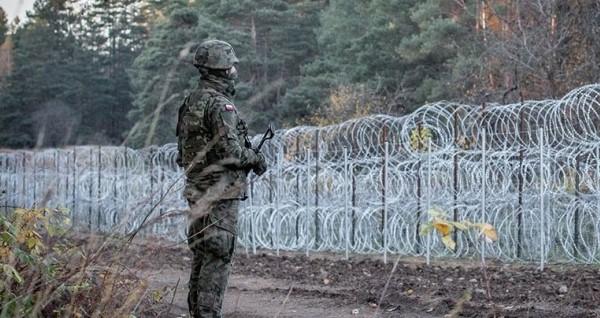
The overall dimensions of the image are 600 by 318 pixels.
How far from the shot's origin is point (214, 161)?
21.1 ft

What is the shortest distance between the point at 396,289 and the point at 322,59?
98.7ft

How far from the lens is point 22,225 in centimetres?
455

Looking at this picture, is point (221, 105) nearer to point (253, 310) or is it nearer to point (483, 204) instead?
point (253, 310)

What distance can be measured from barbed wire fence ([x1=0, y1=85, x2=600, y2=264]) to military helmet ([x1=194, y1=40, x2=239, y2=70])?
14.9ft

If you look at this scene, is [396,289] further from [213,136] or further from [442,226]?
[442,226]

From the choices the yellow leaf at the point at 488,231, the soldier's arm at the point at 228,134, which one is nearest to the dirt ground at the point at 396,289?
the soldier's arm at the point at 228,134

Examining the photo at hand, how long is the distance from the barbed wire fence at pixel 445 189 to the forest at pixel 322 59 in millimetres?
7365

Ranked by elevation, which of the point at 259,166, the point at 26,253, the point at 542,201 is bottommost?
the point at 26,253

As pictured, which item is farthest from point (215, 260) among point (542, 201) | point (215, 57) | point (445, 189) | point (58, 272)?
point (445, 189)

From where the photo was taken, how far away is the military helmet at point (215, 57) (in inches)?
253

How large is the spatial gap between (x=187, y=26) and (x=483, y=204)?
76.4ft

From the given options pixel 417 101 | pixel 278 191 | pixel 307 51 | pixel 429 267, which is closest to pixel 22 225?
pixel 429 267

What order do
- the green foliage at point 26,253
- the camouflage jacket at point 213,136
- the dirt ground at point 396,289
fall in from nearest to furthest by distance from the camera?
the green foliage at point 26,253
the camouflage jacket at point 213,136
the dirt ground at point 396,289

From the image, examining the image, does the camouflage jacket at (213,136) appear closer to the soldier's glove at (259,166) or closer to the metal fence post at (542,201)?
the soldier's glove at (259,166)
